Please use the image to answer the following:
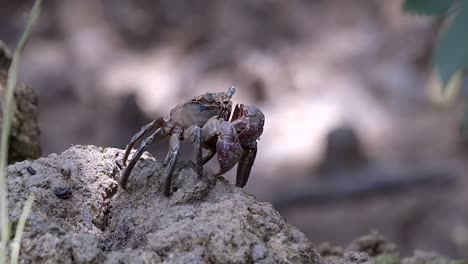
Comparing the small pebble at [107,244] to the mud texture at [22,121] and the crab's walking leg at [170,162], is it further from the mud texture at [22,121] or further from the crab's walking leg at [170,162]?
the mud texture at [22,121]

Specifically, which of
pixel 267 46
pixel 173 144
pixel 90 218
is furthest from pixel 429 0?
pixel 267 46

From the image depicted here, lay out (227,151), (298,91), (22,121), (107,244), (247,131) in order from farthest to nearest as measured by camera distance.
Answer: (298,91), (22,121), (247,131), (227,151), (107,244)

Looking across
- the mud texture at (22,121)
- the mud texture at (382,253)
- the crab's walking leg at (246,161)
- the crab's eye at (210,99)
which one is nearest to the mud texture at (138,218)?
the crab's walking leg at (246,161)

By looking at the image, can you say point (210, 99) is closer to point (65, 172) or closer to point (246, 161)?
point (246, 161)

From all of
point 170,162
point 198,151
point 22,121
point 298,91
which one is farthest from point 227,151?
point 298,91

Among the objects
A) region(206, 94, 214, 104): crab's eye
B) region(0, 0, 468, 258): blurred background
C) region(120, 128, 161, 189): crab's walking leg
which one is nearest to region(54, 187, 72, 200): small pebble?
region(120, 128, 161, 189): crab's walking leg

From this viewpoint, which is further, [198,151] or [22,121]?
[22,121]
